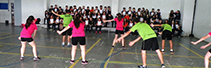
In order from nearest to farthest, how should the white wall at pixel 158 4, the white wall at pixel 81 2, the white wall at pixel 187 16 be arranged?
the white wall at pixel 187 16 < the white wall at pixel 158 4 < the white wall at pixel 81 2

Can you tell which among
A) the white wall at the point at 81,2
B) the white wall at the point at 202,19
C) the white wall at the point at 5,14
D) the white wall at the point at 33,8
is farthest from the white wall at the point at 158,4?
the white wall at the point at 5,14

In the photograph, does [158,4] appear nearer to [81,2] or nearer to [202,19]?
[202,19]

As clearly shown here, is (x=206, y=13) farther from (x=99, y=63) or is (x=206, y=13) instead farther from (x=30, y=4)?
(x=30, y=4)

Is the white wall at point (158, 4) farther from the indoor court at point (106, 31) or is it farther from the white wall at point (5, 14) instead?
the white wall at point (5, 14)

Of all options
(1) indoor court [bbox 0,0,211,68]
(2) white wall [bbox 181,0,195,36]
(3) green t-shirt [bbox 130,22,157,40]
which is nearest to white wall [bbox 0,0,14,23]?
(1) indoor court [bbox 0,0,211,68]

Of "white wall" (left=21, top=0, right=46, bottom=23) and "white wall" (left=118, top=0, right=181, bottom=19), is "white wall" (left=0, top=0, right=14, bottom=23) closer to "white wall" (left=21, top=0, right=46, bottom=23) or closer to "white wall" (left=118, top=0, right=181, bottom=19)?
"white wall" (left=21, top=0, right=46, bottom=23)

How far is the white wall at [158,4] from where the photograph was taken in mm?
18469

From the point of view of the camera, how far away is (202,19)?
13.6 m

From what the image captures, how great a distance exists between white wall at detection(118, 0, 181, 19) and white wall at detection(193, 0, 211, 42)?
12.1ft

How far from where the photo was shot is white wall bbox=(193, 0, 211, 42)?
12.7m

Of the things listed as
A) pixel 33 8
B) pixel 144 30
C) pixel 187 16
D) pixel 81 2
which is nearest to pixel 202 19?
pixel 187 16

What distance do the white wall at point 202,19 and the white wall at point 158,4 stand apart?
369 centimetres

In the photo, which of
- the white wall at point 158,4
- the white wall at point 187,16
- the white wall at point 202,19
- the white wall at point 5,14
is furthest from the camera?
the white wall at point 5,14

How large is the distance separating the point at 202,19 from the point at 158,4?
5871mm
